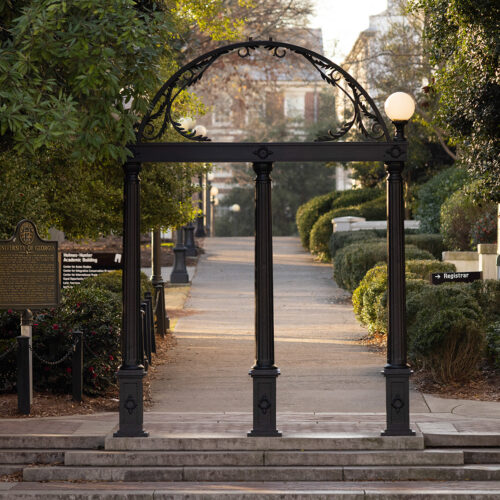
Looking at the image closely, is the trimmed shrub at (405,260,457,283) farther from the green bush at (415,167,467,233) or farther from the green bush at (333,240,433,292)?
the green bush at (415,167,467,233)

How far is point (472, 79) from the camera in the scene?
13148 mm

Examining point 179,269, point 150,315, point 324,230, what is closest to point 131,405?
point 150,315

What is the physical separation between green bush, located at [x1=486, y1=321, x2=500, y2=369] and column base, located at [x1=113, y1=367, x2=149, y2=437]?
17.5 ft

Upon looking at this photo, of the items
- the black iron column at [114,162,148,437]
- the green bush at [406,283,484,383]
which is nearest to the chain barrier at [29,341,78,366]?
the black iron column at [114,162,148,437]

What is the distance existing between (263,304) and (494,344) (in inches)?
186

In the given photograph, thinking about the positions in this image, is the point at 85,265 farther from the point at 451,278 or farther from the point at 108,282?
the point at 451,278

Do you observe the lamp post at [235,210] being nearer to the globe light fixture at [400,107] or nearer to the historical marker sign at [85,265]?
the historical marker sign at [85,265]

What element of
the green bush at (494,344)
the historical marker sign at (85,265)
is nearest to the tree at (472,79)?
the green bush at (494,344)

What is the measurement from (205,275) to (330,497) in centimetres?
2123

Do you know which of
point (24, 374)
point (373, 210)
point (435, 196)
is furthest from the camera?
point (373, 210)

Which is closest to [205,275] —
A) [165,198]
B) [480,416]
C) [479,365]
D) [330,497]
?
[165,198]

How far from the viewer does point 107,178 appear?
12.8 metres

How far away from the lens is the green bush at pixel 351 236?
88.3 feet

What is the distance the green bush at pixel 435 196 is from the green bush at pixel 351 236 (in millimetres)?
1294
